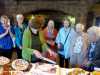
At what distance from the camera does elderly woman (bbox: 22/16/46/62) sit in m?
3.17

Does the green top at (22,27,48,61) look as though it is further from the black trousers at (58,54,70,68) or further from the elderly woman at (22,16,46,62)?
the black trousers at (58,54,70,68)

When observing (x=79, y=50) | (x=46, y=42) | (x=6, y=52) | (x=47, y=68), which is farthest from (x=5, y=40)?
(x=47, y=68)

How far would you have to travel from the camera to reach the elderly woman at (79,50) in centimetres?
322

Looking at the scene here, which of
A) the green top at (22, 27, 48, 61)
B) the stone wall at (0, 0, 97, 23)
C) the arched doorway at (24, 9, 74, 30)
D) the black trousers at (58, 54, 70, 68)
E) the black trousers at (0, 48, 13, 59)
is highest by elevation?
the stone wall at (0, 0, 97, 23)

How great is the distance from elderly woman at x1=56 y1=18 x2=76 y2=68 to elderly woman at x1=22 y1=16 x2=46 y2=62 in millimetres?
300

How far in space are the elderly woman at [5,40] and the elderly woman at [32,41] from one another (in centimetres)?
21

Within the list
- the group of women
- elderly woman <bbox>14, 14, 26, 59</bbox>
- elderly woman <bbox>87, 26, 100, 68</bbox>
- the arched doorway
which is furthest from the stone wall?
elderly woman <bbox>87, 26, 100, 68</bbox>

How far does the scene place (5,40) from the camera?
11.2 feet

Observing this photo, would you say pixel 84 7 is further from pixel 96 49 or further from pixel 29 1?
pixel 96 49

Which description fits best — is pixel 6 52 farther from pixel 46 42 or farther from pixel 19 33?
pixel 46 42

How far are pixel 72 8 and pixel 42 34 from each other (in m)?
2.13

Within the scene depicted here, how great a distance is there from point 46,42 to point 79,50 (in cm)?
38

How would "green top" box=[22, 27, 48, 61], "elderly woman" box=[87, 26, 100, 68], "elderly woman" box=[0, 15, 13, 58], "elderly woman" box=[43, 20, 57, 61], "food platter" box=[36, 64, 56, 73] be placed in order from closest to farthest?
"food platter" box=[36, 64, 56, 73], "elderly woman" box=[87, 26, 100, 68], "green top" box=[22, 27, 48, 61], "elderly woman" box=[0, 15, 13, 58], "elderly woman" box=[43, 20, 57, 61]

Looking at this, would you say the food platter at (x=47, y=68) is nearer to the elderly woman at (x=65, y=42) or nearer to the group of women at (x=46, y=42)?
the group of women at (x=46, y=42)
